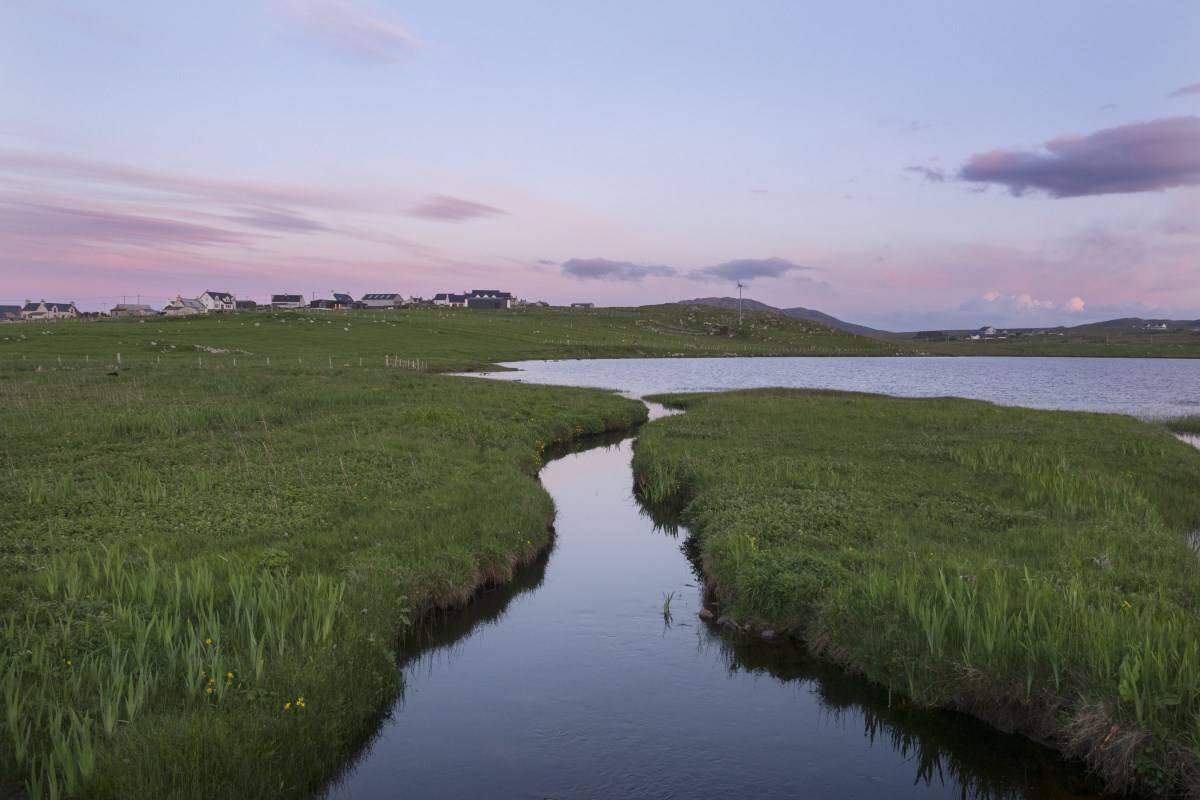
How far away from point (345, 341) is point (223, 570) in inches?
3502

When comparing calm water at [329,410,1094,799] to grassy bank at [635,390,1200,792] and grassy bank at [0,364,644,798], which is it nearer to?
grassy bank at [635,390,1200,792]

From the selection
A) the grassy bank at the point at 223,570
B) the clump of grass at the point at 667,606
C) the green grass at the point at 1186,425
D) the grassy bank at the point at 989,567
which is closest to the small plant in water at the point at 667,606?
the clump of grass at the point at 667,606

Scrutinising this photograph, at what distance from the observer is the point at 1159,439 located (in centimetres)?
3547

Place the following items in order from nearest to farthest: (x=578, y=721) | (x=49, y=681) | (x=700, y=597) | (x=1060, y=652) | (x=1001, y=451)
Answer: (x=49, y=681)
(x=1060, y=652)
(x=578, y=721)
(x=700, y=597)
(x=1001, y=451)

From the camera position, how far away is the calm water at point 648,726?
423 inches

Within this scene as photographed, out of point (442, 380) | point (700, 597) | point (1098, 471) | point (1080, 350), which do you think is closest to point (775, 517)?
point (700, 597)

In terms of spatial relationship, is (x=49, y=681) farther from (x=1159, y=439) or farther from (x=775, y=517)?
(x=1159, y=439)

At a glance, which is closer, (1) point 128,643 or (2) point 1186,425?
(1) point 128,643

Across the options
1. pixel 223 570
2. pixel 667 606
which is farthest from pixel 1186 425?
pixel 223 570

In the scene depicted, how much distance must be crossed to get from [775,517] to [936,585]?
6.52 metres

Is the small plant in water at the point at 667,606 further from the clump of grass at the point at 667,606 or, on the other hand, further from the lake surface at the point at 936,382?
the lake surface at the point at 936,382

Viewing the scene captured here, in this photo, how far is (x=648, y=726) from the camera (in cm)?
1220

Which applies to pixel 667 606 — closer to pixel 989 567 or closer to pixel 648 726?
pixel 648 726

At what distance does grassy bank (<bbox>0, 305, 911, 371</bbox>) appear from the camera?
7419cm
